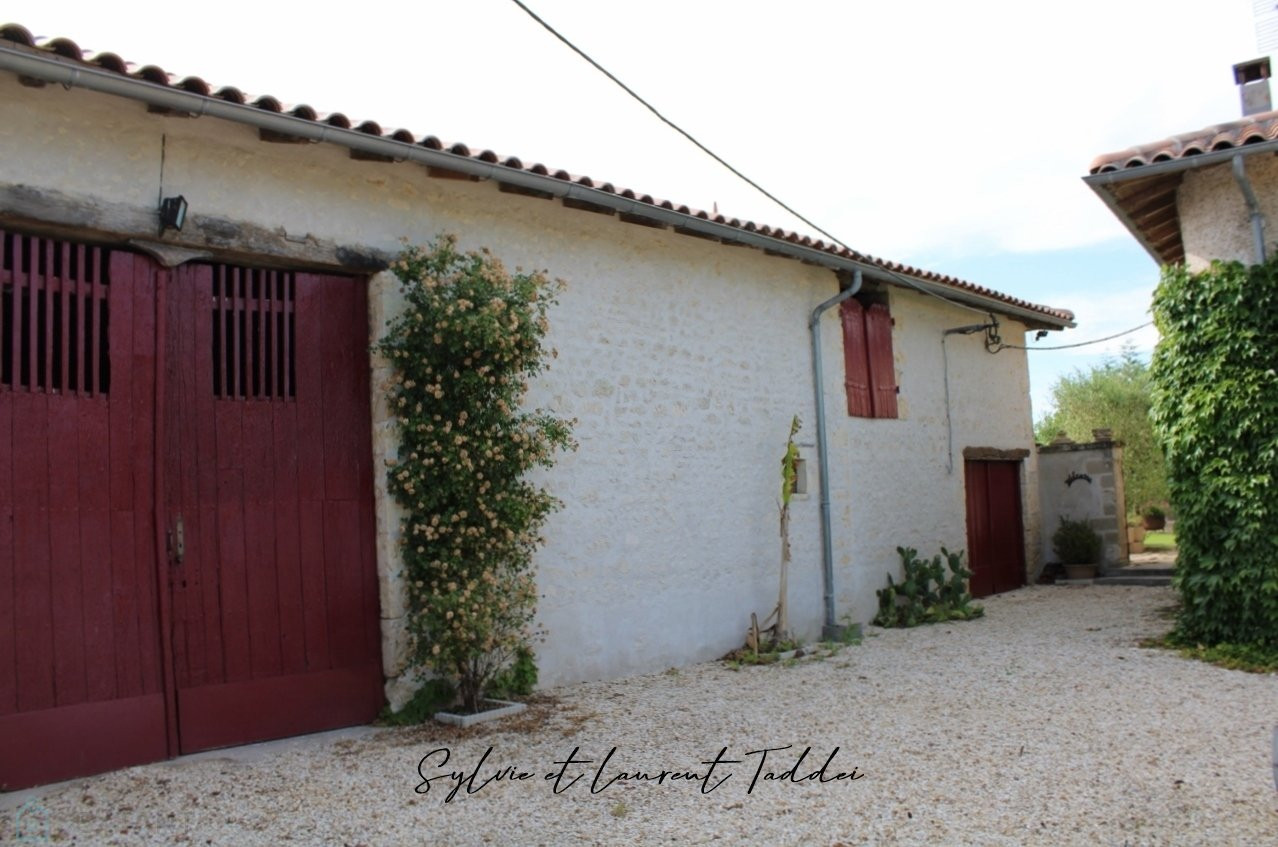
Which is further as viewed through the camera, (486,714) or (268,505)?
(486,714)

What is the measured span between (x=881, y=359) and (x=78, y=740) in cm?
836

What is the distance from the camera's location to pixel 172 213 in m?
5.23

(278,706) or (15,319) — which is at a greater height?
(15,319)

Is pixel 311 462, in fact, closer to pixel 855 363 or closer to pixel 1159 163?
pixel 855 363

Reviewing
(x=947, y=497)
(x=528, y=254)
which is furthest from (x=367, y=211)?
(x=947, y=497)

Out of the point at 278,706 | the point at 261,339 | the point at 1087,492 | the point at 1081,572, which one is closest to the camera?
the point at 278,706

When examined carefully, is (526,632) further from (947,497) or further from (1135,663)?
(947,497)

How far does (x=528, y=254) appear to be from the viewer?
7.12 meters

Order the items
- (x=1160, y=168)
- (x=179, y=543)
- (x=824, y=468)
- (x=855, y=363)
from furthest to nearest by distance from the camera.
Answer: (x=855, y=363) < (x=824, y=468) < (x=1160, y=168) < (x=179, y=543)

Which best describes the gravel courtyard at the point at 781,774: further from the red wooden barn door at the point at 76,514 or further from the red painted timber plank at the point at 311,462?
the red painted timber plank at the point at 311,462

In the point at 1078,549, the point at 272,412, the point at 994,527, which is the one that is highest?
the point at 272,412

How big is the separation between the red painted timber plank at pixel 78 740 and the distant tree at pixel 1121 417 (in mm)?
17662

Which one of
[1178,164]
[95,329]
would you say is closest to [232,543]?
[95,329]

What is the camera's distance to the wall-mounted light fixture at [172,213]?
523 centimetres
